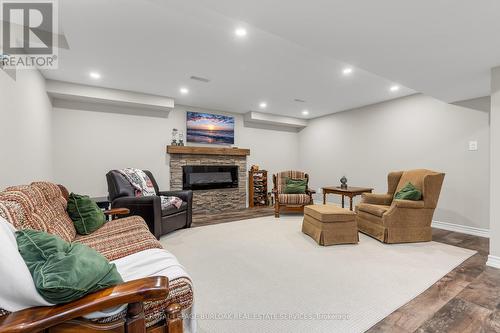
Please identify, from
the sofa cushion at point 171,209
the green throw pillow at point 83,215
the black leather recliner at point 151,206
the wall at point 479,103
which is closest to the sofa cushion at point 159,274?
the green throw pillow at point 83,215

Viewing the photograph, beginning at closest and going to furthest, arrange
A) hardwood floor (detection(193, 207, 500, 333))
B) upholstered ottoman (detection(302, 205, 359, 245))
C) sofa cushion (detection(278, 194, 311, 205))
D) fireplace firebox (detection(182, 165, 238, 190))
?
hardwood floor (detection(193, 207, 500, 333))
upholstered ottoman (detection(302, 205, 359, 245))
sofa cushion (detection(278, 194, 311, 205))
fireplace firebox (detection(182, 165, 238, 190))

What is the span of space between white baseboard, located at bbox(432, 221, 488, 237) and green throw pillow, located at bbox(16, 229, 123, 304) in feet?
15.6

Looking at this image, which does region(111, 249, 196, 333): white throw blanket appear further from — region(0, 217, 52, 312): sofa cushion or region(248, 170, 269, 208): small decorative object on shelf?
region(248, 170, 269, 208): small decorative object on shelf

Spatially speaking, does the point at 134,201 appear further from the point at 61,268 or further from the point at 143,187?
the point at 61,268

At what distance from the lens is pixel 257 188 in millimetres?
6043

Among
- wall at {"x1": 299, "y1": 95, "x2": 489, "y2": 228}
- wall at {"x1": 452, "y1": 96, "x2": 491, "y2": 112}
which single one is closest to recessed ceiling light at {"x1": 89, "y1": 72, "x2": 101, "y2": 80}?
wall at {"x1": 299, "y1": 95, "x2": 489, "y2": 228}

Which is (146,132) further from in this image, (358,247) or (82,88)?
(358,247)

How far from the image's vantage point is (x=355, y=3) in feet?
5.22

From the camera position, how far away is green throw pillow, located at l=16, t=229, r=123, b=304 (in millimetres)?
818

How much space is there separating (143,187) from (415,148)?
15.7 ft

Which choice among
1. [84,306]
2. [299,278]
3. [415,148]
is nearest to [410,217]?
[415,148]

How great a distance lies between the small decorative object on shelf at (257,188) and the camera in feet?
19.4

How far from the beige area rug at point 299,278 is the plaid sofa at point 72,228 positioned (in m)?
0.59

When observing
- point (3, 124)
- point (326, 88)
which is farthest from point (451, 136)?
point (3, 124)
